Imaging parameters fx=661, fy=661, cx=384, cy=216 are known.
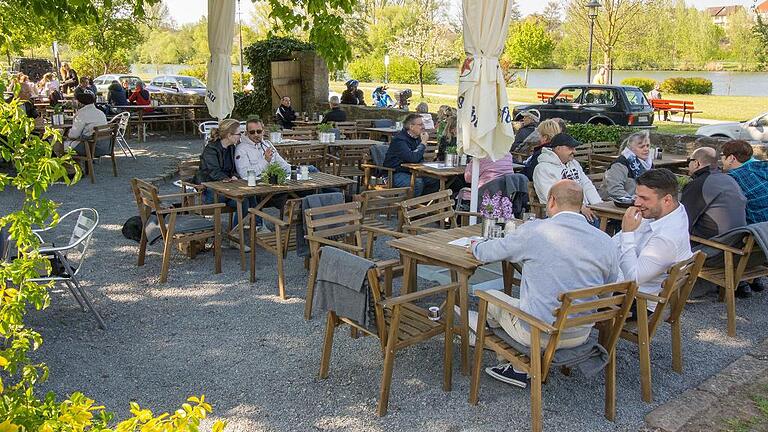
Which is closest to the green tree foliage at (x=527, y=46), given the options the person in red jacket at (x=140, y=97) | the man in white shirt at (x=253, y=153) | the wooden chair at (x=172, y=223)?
the person in red jacket at (x=140, y=97)

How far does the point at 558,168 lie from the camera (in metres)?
5.74

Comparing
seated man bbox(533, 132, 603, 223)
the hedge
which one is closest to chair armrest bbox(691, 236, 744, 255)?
seated man bbox(533, 132, 603, 223)

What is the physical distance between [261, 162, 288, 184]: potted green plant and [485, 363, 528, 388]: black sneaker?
2947 mm

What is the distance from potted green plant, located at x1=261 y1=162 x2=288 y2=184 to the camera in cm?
611

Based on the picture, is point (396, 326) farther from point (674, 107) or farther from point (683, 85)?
point (683, 85)

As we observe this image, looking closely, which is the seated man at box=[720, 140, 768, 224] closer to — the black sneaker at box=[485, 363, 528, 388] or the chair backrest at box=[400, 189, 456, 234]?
the chair backrest at box=[400, 189, 456, 234]

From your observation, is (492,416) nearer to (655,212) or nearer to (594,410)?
(594,410)

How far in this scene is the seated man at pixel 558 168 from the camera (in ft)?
18.6

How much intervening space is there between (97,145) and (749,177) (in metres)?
8.92

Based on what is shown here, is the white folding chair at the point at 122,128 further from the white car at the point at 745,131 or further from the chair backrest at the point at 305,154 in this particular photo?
the white car at the point at 745,131

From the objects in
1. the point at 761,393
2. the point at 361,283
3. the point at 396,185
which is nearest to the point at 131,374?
the point at 361,283

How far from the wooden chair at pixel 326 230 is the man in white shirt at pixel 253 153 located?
5.31 ft

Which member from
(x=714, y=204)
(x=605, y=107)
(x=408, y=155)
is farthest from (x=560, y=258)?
(x=605, y=107)

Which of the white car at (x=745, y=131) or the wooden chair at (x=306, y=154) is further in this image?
the white car at (x=745, y=131)
